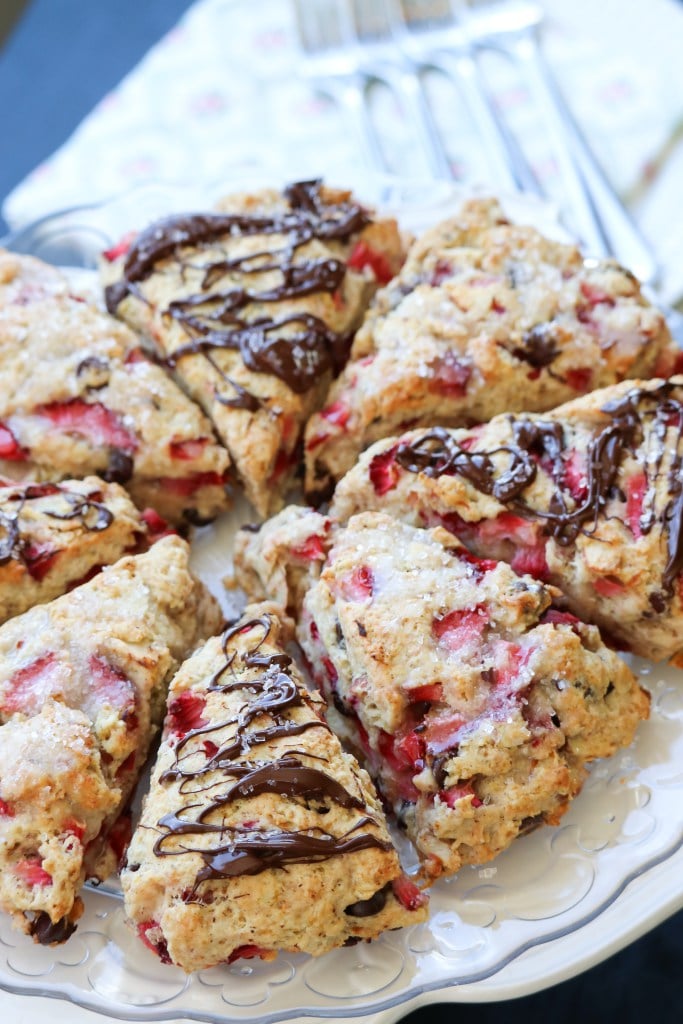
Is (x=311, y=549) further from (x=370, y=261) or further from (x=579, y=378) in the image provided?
(x=370, y=261)

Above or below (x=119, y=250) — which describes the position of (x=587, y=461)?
below


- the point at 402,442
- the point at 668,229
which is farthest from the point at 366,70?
the point at 402,442

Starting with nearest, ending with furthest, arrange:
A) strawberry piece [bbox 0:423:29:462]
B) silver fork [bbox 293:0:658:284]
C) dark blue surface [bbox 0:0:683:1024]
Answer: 1. strawberry piece [bbox 0:423:29:462]
2. silver fork [bbox 293:0:658:284]
3. dark blue surface [bbox 0:0:683:1024]

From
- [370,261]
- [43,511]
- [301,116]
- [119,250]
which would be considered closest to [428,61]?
[301,116]

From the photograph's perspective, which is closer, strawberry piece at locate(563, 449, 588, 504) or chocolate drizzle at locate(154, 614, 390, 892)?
chocolate drizzle at locate(154, 614, 390, 892)

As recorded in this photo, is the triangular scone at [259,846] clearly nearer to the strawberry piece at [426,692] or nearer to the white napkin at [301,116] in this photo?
the strawberry piece at [426,692]

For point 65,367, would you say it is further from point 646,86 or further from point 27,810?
point 646,86

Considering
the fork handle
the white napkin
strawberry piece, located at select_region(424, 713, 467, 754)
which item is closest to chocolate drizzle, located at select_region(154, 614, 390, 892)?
strawberry piece, located at select_region(424, 713, 467, 754)

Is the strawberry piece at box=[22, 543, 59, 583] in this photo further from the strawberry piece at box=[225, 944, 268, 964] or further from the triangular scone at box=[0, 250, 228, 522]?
the strawberry piece at box=[225, 944, 268, 964]
